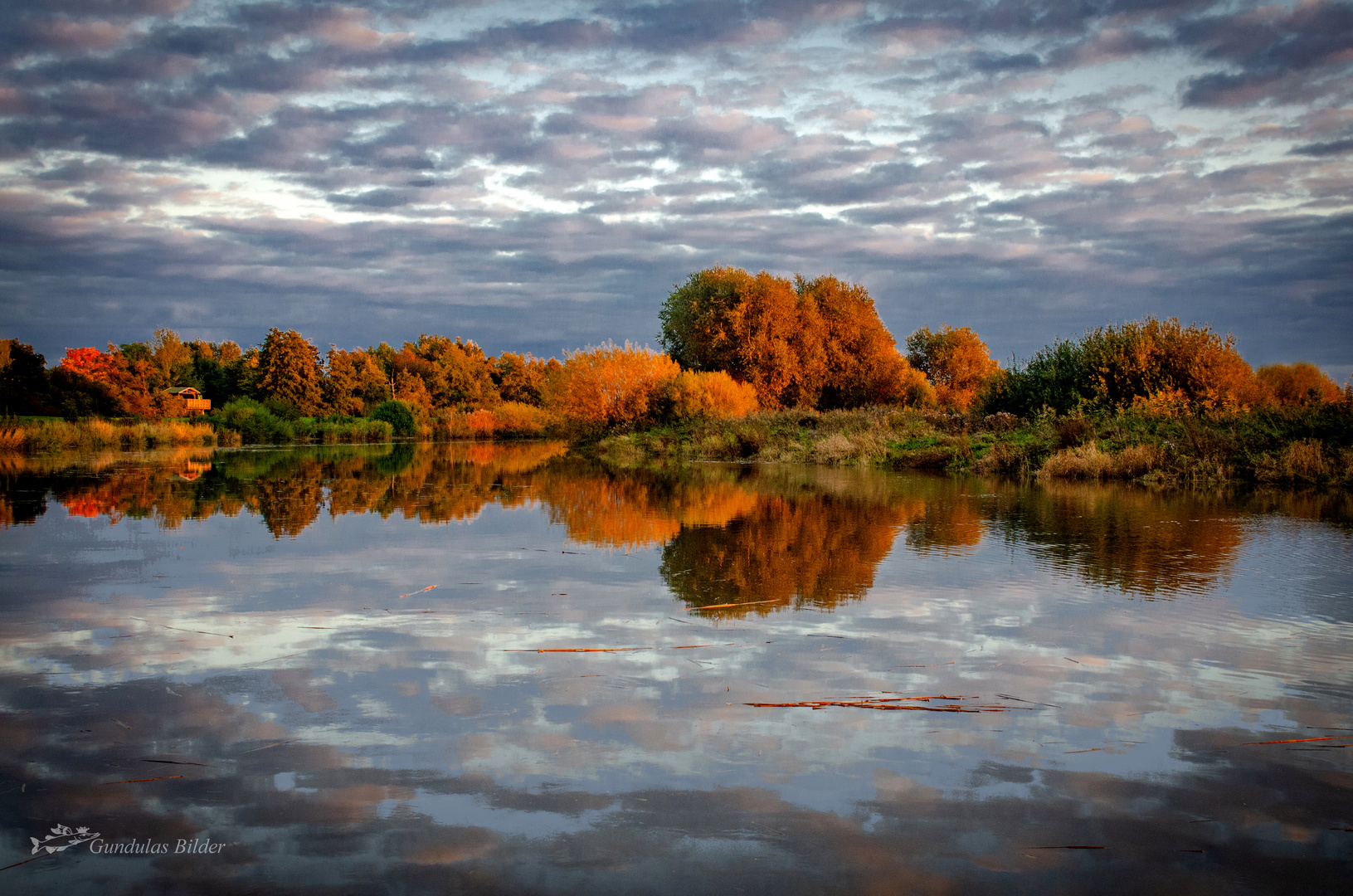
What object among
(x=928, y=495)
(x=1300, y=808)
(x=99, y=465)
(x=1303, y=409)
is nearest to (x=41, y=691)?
(x=1300, y=808)

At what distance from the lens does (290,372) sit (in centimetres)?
6269

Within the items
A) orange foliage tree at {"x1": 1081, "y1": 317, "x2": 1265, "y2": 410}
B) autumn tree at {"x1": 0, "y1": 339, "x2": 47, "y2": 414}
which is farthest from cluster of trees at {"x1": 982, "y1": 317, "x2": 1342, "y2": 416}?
autumn tree at {"x1": 0, "y1": 339, "x2": 47, "y2": 414}

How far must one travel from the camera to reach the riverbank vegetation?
1661 cm

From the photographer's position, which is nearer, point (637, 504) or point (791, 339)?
point (637, 504)

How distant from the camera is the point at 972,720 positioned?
134 inches

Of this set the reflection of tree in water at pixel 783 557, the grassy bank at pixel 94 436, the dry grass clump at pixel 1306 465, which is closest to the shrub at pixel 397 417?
the grassy bank at pixel 94 436

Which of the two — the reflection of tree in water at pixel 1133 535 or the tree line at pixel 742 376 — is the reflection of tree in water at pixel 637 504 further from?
the tree line at pixel 742 376

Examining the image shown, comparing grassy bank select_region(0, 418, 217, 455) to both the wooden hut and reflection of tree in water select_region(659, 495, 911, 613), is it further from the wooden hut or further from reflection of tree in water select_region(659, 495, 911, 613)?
the wooden hut

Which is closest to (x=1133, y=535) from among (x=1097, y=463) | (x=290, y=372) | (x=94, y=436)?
(x=1097, y=463)

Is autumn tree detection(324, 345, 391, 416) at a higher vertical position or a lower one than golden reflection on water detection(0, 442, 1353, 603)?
higher

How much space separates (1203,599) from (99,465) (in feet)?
84.2

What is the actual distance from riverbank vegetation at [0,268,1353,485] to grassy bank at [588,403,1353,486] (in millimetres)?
48

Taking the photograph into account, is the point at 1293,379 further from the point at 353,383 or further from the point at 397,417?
the point at 353,383

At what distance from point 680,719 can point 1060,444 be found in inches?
696
